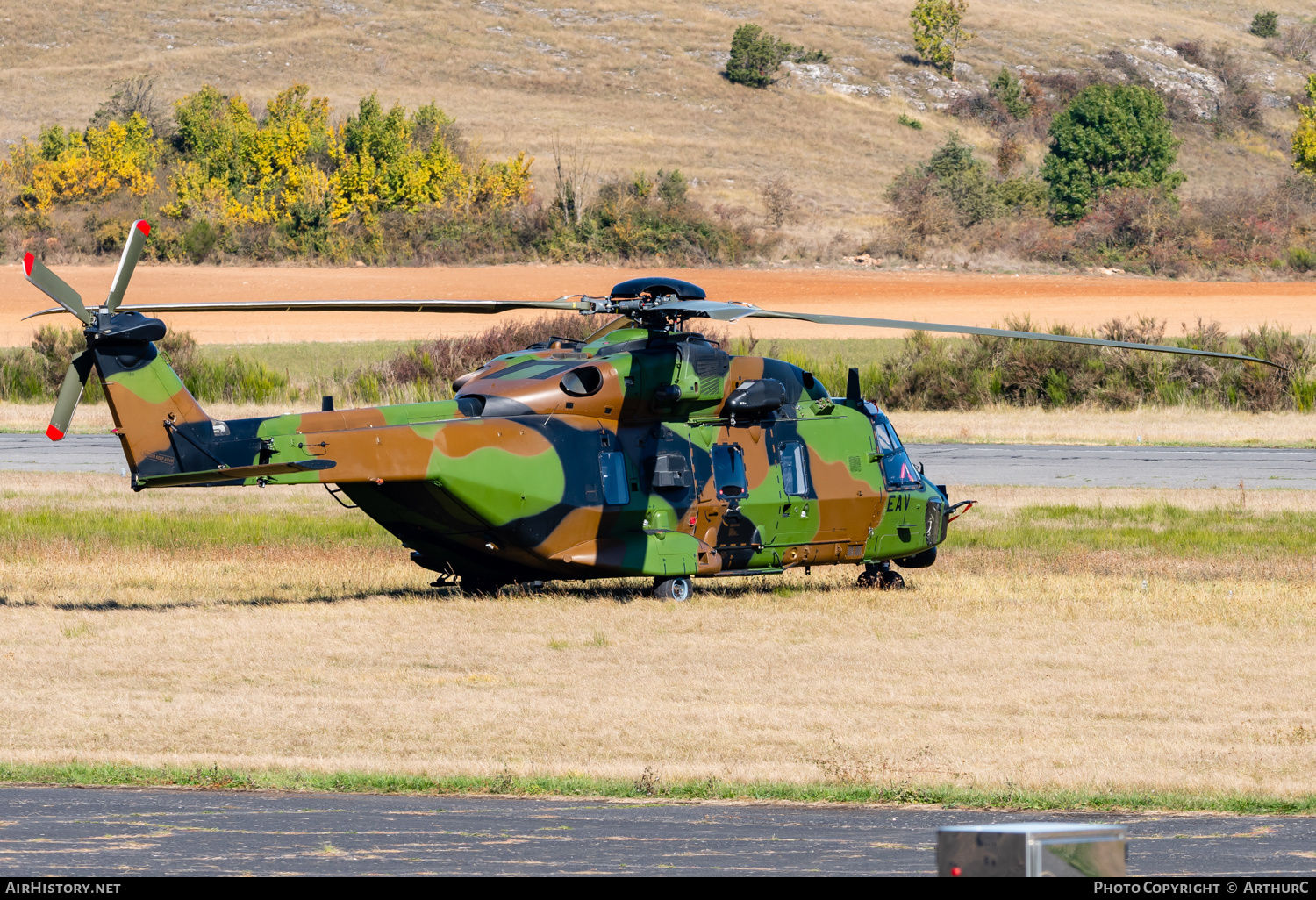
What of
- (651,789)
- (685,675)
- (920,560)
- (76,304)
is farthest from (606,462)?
(651,789)

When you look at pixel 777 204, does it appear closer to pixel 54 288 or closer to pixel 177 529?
pixel 177 529

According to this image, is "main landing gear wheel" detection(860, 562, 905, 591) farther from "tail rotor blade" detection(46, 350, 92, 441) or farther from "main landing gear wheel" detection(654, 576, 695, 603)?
"tail rotor blade" detection(46, 350, 92, 441)

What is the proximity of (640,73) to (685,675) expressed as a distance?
115246 millimetres

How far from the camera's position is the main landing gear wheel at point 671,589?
19453 mm

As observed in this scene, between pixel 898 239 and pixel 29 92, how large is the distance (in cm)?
6839

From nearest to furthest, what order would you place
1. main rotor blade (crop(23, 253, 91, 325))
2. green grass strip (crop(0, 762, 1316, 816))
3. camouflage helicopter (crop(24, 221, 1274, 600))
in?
green grass strip (crop(0, 762, 1316, 816)) → main rotor blade (crop(23, 253, 91, 325)) → camouflage helicopter (crop(24, 221, 1274, 600))

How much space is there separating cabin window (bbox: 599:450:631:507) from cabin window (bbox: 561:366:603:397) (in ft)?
2.34

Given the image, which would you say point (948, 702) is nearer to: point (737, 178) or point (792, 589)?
point (792, 589)

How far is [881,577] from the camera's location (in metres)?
21.1

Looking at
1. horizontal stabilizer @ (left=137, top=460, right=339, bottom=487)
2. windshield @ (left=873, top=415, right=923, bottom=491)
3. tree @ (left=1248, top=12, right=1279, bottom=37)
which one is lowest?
windshield @ (left=873, top=415, right=923, bottom=491)

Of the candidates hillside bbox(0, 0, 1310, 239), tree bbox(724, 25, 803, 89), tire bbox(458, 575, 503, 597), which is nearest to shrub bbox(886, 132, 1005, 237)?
hillside bbox(0, 0, 1310, 239)

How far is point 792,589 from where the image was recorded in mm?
20875

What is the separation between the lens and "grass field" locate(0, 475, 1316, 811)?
11656mm
